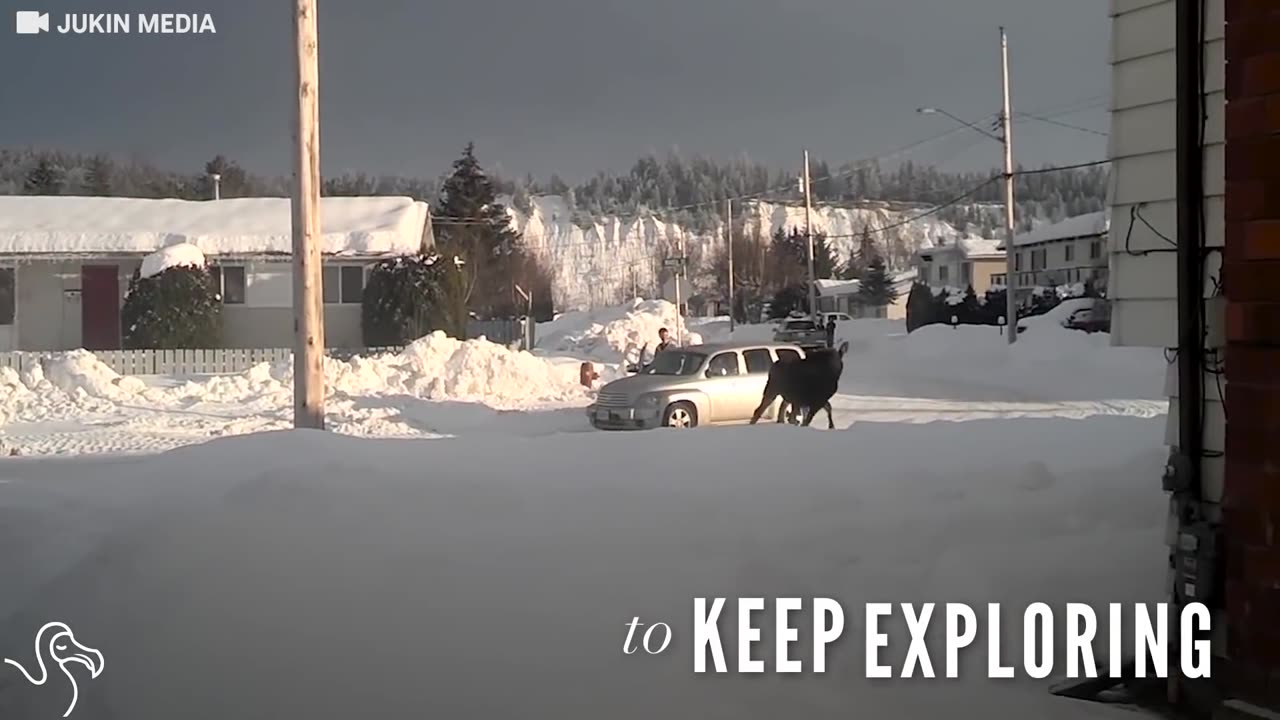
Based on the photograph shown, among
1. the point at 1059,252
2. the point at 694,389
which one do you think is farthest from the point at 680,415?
the point at 1059,252

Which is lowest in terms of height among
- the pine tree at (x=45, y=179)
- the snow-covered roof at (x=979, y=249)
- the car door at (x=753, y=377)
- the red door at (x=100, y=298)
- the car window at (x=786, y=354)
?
the car door at (x=753, y=377)

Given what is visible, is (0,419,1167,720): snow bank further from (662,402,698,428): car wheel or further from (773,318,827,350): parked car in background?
(773,318,827,350): parked car in background

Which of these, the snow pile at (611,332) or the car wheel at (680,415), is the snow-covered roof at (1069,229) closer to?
the snow pile at (611,332)

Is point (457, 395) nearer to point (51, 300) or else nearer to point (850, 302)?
point (51, 300)

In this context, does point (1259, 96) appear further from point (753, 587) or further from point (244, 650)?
point (244, 650)

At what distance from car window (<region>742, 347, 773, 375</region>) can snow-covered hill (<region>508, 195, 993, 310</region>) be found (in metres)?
46.0

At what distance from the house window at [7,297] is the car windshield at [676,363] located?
21534 millimetres

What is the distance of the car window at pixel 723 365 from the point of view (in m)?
16.6

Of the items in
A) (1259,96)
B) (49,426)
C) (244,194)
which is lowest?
(49,426)

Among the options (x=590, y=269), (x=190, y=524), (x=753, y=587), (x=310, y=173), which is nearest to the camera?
(x=753, y=587)

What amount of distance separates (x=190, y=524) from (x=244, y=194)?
38508 millimetres

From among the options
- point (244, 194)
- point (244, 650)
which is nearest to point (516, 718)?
point (244, 650)

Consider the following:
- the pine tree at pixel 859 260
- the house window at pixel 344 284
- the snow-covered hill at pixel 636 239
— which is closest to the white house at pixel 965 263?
the snow-covered hill at pixel 636 239

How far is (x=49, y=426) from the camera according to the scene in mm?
18031
